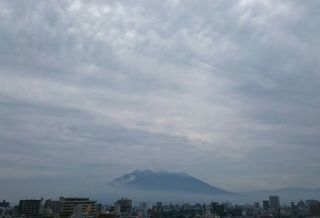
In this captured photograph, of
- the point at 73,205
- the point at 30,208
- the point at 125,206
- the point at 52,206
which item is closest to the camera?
the point at 73,205

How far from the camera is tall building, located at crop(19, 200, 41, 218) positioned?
6875 centimetres

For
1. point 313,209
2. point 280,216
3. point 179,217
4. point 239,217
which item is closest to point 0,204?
point 179,217

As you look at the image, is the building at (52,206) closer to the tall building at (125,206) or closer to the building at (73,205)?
the building at (73,205)

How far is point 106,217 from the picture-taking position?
46.1 meters

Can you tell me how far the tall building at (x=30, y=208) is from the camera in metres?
68.8

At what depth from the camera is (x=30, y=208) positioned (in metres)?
70.8

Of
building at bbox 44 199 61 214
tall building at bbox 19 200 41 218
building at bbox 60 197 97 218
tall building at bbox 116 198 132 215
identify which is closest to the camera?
building at bbox 60 197 97 218

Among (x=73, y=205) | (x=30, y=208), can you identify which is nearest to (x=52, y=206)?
(x=30, y=208)

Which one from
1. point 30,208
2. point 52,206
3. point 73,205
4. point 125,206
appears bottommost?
point 30,208

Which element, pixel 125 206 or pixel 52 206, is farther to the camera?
pixel 125 206

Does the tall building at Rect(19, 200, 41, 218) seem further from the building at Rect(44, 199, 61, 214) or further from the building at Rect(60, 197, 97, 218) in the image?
the building at Rect(60, 197, 97, 218)

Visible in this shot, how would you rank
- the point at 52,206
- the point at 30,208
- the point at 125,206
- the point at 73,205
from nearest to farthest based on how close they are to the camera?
the point at 73,205 → the point at 30,208 → the point at 52,206 → the point at 125,206

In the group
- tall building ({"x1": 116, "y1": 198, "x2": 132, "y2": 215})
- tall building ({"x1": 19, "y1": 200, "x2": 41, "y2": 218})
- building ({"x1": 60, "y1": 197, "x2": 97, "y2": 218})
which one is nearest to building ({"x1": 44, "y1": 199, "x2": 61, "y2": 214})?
tall building ({"x1": 19, "y1": 200, "x2": 41, "y2": 218})

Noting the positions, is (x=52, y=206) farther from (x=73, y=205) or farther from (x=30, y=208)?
(x=73, y=205)
